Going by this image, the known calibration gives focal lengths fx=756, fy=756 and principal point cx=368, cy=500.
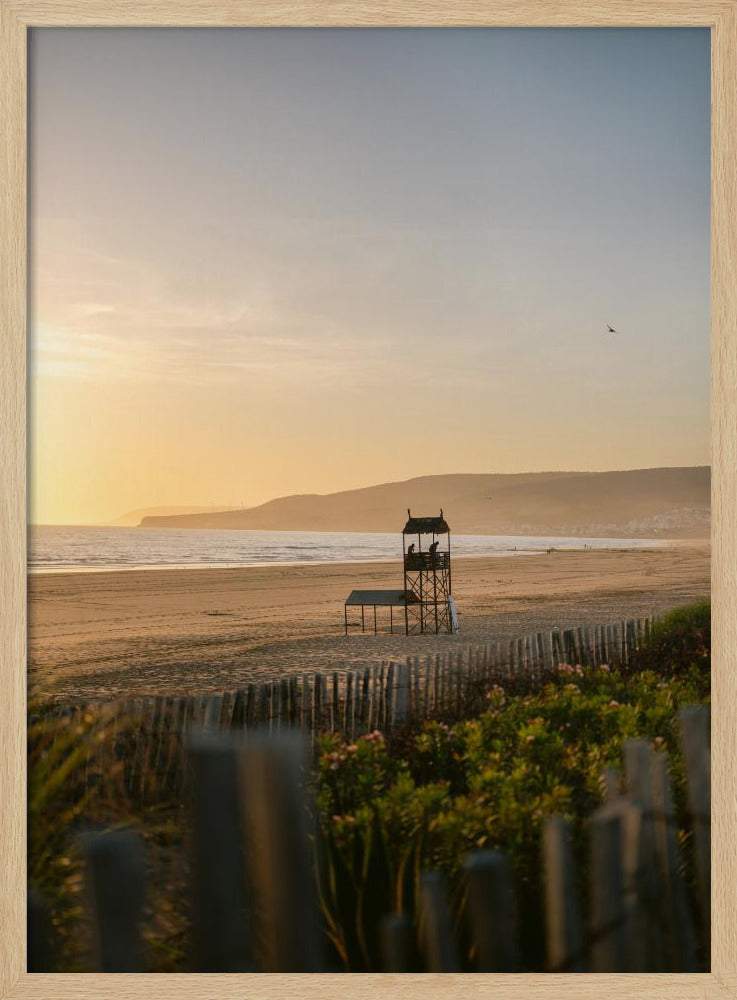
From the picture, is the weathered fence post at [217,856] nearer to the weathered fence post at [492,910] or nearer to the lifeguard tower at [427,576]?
the weathered fence post at [492,910]

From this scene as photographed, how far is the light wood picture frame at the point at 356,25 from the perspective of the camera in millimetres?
2070

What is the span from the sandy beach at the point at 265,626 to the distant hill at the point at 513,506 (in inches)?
5.8

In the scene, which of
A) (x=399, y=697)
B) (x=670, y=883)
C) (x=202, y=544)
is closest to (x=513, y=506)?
(x=399, y=697)

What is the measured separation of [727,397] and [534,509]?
0.94 m

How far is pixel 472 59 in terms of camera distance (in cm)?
229

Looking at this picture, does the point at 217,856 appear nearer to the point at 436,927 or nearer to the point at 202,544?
the point at 436,927

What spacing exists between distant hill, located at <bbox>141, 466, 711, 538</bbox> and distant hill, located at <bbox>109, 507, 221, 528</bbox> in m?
0.05

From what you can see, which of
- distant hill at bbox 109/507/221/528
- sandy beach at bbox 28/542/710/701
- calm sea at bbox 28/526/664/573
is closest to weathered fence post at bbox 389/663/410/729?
sandy beach at bbox 28/542/710/701

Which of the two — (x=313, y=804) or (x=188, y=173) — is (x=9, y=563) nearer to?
(x=313, y=804)

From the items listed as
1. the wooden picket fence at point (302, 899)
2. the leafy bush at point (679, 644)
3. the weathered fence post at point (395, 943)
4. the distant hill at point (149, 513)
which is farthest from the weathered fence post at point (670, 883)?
the distant hill at point (149, 513)

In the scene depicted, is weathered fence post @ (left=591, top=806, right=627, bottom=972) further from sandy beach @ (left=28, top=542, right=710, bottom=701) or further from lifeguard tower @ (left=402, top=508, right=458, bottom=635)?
lifeguard tower @ (left=402, top=508, right=458, bottom=635)

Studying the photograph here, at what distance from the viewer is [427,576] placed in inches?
112

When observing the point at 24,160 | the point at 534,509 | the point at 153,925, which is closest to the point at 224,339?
the point at 24,160

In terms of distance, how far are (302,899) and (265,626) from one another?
110 centimetres
